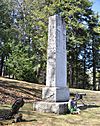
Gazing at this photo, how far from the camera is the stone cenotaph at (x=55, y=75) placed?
9851 millimetres

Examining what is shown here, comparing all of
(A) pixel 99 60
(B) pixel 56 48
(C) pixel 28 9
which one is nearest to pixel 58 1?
(C) pixel 28 9

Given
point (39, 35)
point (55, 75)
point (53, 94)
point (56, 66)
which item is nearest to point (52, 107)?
point (53, 94)

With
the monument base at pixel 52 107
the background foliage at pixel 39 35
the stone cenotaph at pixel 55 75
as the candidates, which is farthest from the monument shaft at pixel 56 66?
the background foliage at pixel 39 35

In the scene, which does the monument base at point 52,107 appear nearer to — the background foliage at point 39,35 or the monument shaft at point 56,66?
the monument shaft at point 56,66

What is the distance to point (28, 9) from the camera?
3662 cm

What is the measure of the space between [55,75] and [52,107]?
1.35 metres

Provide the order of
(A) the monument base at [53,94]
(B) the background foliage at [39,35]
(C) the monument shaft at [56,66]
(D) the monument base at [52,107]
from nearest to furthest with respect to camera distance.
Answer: (D) the monument base at [52,107]
(A) the monument base at [53,94]
(C) the monument shaft at [56,66]
(B) the background foliage at [39,35]

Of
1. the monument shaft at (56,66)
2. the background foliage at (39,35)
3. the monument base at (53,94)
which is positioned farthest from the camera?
the background foliage at (39,35)

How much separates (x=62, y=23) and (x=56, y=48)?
149 cm

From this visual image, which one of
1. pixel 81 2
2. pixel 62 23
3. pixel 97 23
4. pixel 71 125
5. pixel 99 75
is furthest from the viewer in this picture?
pixel 99 75

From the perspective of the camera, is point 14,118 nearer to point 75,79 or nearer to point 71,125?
point 71,125

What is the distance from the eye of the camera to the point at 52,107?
31.9 ft

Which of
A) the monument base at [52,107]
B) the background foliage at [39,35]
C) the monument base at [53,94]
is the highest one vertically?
the background foliage at [39,35]

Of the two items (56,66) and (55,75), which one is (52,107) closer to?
(55,75)
